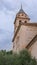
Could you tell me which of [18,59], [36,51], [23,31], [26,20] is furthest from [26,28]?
[18,59]

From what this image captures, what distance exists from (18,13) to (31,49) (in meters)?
8.77

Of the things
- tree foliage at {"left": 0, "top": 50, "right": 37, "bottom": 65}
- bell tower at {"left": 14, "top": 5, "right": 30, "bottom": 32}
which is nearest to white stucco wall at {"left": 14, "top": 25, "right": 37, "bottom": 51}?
bell tower at {"left": 14, "top": 5, "right": 30, "bottom": 32}

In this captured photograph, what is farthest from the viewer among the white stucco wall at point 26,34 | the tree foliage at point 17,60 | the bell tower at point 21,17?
the bell tower at point 21,17

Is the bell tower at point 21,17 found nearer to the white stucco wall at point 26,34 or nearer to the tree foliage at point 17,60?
the white stucco wall at point 26,34

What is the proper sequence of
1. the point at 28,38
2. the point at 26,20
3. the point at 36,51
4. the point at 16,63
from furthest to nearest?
the point at 26,20
the point at 28,38
the point at 36,51
the point at 16,63

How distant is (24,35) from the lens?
24.6 metres

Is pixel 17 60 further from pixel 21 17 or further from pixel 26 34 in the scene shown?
pixel 21 17

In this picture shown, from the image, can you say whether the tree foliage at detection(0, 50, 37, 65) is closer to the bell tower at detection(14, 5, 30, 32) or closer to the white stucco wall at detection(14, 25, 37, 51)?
the white stucco wall at detection(14, 25, 37, 51)

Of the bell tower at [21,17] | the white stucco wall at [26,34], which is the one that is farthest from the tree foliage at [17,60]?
the bell tower at [21,17]

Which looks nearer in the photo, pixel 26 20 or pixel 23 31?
pixel 23 31

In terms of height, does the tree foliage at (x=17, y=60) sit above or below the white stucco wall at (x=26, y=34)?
above

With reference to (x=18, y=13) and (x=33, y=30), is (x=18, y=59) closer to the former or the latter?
(x=33, y=30)

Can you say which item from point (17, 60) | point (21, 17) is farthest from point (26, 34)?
point (17, 60)

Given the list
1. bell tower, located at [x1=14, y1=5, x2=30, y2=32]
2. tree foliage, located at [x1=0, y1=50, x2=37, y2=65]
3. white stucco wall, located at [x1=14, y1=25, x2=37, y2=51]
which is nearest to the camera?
tree foliage, located at [x1=0, y1=50, x2=37, y2=65]
